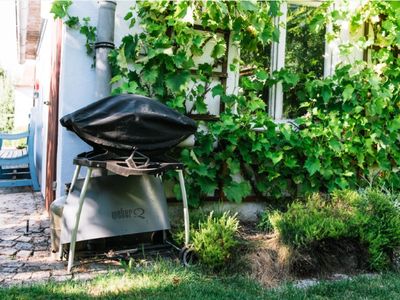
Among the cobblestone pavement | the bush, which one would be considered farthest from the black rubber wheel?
the cobblestone pavement

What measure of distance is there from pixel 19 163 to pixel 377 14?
6.17 meters

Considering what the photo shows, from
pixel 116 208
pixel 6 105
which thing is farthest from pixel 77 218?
pixel 6 105

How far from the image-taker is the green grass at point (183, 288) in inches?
107

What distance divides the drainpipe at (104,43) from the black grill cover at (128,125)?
0.99 m

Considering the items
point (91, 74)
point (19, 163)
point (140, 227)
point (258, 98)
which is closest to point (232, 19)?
point (258, 98)

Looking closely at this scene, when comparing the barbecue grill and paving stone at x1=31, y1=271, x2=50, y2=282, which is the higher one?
the barbecue grill

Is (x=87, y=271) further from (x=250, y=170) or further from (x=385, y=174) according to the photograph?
(x=385, y=174)

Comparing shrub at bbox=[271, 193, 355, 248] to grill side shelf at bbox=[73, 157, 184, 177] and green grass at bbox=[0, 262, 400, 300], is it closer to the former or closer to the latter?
green grass at bbox=[0, 262, 400, 300]

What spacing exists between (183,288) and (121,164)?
1005 mm

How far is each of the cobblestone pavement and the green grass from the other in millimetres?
258

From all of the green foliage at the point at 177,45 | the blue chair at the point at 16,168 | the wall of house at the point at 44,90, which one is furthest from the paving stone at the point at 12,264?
the blue chair at the point at 16,168

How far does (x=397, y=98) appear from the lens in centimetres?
530

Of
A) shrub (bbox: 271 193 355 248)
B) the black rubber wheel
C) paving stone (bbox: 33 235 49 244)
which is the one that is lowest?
paving stone (bbox: 33 235 49 244)

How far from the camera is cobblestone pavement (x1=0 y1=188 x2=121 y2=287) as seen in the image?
10.4ft
